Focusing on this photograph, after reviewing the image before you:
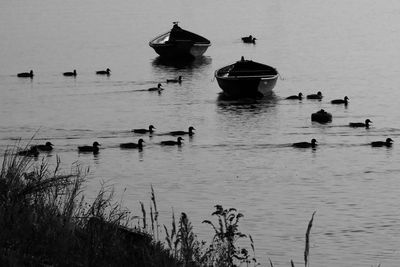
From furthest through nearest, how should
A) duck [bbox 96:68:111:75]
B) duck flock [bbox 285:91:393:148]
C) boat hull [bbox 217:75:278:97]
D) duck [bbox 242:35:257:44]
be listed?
duck [bbox 242:35:257:44] → duck [bbox 96:68:111:75] → boat hull [bbox 217:75:278:97] → duck flock [bbox 285:91:393:148]

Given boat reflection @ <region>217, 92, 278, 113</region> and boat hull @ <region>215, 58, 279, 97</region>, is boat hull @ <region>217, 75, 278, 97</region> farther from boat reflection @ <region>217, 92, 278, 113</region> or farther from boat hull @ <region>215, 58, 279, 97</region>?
boat reflection @ <region>217, 92, 278, 113</region>

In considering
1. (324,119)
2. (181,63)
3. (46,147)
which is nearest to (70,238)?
(46,147)

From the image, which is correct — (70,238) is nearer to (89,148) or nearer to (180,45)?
(89,148)

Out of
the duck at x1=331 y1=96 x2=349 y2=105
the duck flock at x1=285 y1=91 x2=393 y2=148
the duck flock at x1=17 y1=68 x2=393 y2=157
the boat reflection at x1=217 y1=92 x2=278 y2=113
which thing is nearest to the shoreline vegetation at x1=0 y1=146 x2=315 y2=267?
the duck flock at x1=17 y1=68 x2=393 y2=157

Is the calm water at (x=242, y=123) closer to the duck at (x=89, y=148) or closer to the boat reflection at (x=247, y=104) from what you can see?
the boat reflection at (x=247, y=104)

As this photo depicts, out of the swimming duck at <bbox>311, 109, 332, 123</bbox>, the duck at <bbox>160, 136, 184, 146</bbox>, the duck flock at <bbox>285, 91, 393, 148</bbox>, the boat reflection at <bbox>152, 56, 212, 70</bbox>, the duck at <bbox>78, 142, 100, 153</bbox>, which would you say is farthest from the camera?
the boat reflection at <bbox>152, 56, 212, 70</bbox>

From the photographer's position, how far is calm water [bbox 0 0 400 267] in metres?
36.6

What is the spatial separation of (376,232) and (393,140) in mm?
22861

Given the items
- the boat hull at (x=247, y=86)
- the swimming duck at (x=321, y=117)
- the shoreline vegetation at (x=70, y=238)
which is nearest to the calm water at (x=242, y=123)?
the swimming duck at (x=321, y=117)

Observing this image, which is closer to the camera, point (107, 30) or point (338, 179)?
point (338, 179)

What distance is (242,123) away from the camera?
63000 mm

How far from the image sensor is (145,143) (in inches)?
2196

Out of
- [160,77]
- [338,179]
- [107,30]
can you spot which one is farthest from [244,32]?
[338,179]

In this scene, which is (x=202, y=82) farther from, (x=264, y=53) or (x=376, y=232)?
(x=376, y=232)
